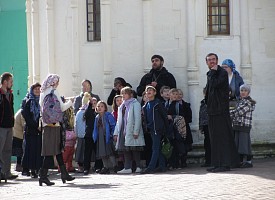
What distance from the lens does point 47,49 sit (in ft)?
76.3

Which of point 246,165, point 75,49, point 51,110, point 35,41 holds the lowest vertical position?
point 246,165

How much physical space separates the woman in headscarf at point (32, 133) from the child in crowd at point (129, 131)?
5.73 ft

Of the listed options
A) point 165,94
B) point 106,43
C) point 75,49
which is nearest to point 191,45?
point 165,94

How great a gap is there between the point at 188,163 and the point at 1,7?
13.2m

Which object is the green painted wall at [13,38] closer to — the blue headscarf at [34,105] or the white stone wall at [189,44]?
the white stone wall at [189,44]

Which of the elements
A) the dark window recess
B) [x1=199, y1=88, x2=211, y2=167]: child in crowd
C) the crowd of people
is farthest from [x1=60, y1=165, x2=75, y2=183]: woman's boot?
the dark window recess

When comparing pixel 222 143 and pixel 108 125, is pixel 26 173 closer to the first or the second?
pixel 108 125

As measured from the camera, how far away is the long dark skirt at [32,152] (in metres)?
19.5

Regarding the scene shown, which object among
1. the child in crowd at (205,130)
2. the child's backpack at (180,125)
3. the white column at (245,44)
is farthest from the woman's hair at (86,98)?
the white column at (245,44)

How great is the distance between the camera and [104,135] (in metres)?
19.9

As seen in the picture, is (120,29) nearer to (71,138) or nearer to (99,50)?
(99,50)

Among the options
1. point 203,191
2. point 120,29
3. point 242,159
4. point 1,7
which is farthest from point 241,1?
point 1,7

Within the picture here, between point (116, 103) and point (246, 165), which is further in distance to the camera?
point (116, 103)

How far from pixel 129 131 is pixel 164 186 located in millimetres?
3520
